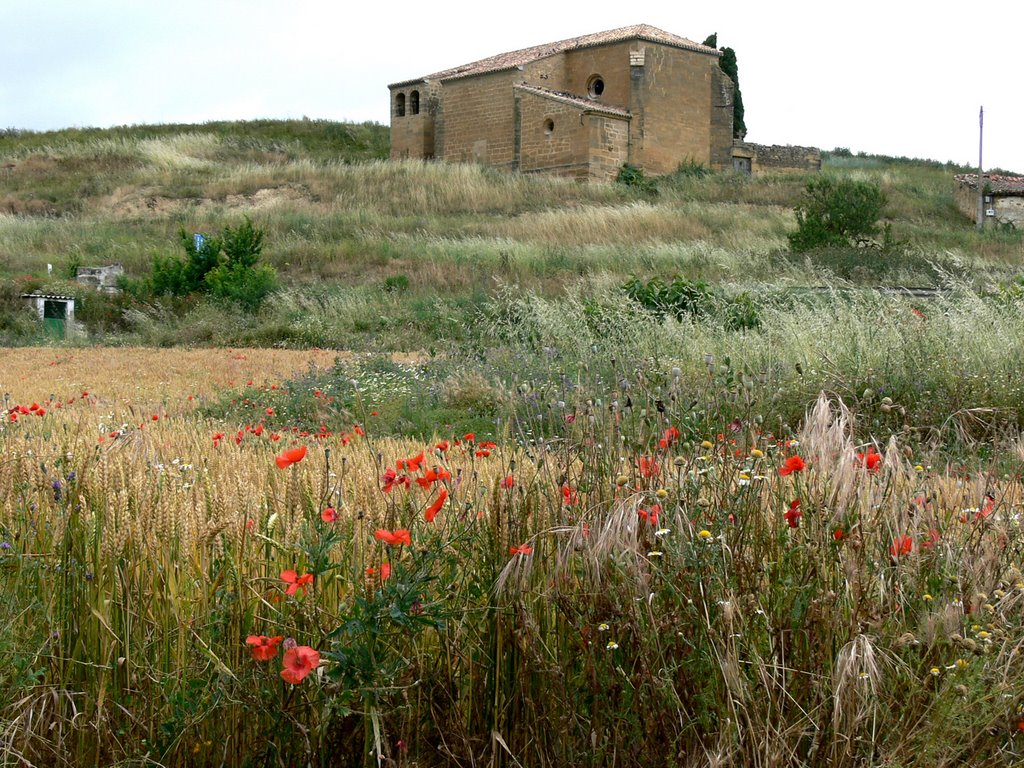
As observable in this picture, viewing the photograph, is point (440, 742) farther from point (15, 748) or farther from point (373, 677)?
point (15, 748)

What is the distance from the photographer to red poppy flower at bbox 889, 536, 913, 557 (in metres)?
2.48

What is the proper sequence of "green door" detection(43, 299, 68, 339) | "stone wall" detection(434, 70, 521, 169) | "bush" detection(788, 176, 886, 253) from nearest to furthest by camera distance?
"green door" detection(43, 299, 68, 339)
"bush" detection(788, 176, 886, 253)
"stone wall" detection(434, 70, 521, 169)

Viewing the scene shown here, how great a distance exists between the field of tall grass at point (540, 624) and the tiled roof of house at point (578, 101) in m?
31.9

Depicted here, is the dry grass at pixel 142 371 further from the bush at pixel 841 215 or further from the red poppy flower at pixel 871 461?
the bush at pixel 841 215

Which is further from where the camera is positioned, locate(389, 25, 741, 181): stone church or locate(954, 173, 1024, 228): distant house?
locate(954, 173, 1024, 228): distant house

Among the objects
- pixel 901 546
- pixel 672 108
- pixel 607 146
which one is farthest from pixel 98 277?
pixel 672 108

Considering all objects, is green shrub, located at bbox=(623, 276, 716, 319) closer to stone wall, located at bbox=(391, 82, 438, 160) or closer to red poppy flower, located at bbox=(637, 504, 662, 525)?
red poppy flower, located at bbox=(637, 504, 662, 525)

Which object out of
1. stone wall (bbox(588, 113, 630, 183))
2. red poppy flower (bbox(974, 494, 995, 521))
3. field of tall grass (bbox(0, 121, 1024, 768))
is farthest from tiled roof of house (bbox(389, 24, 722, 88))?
red poppy flower (bbox(974, 494, 995, 521))

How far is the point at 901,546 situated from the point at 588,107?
32.4 metres

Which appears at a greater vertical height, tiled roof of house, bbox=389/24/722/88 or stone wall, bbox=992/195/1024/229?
tiled roof of house, bbox=389/24/722/88

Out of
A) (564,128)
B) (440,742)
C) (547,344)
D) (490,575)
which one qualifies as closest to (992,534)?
(490,575)

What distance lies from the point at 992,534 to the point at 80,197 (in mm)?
36400

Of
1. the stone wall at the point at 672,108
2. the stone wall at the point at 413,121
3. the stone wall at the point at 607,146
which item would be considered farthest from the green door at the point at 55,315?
the stone wall at the point at 413,121

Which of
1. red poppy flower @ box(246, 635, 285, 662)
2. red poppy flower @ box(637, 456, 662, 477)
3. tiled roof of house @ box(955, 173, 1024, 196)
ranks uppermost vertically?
tiled roof of house @ box(955, 173, 1024, 196)
